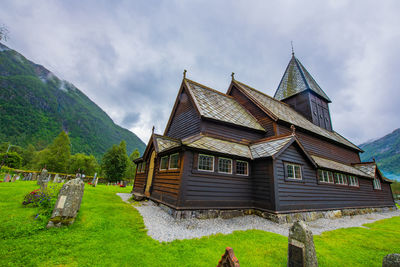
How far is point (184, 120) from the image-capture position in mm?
14680

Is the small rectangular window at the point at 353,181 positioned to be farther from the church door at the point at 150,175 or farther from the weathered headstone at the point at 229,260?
the weathered headstone at the point at 229,260

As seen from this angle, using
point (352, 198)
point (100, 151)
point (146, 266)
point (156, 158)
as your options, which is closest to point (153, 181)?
point (156, 158)

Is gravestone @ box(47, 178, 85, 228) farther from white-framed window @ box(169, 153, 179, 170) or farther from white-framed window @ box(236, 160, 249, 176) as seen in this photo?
white-framed window @ box(236, 160, 249, 176)

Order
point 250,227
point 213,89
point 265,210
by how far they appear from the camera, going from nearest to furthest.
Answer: point 250,227 → point 265,210 → point 213,89

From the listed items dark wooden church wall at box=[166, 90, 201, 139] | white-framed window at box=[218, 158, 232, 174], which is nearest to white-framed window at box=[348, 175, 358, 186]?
white-framed window at box=[218, 158, 232, 174]

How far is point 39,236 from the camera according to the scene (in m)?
4.89

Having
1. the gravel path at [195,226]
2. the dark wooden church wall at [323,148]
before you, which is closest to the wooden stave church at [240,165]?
Result: the dark wooden church wall at [323,148]

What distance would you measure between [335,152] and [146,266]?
22.6 m

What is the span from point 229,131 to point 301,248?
923 centimetres

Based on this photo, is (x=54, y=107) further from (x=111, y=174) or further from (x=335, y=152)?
(x=335, y=152)

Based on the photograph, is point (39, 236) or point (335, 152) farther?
point (335, 152)

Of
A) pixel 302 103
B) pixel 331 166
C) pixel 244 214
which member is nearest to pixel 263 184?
pixel 244 214

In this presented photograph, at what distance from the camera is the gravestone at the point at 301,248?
3803 mm

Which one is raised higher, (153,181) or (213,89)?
(213,89)
